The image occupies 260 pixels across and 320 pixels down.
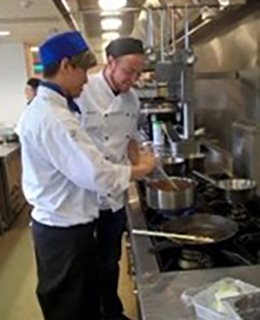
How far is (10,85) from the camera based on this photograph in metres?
8.01

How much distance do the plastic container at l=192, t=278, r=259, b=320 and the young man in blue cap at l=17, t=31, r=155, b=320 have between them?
592 millimetres

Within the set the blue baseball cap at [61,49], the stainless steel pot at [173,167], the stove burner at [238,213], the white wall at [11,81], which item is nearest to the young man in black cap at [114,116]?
the stainless steel pot at [173,167]

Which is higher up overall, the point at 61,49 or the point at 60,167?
the point at 61,49

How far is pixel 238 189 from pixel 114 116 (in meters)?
0.71

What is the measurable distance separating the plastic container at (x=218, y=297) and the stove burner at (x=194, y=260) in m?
0.17

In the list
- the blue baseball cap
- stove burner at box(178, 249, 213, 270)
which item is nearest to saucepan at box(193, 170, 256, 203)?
stove burner at box(178, 249, 213, 270)

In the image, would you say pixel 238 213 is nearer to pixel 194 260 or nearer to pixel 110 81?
pixel 194 260

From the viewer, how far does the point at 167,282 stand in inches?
44.3

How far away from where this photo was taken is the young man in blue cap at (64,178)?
1470 millimetres

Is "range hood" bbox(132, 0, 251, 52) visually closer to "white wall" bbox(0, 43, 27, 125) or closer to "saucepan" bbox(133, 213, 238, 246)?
"saucepan" bbox(133, 213, 238, 246)

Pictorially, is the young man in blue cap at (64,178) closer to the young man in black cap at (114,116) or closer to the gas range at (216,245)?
the gas range at (216,245)

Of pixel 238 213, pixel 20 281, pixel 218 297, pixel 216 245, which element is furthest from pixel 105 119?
pixel 20 281

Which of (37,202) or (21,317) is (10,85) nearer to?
(21,317)

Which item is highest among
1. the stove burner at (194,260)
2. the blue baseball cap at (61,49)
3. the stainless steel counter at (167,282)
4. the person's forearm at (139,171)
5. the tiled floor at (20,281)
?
the blue baseball cap at (61,49)
